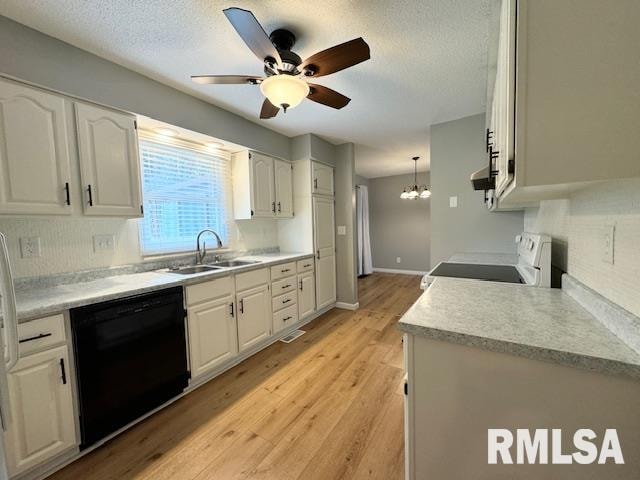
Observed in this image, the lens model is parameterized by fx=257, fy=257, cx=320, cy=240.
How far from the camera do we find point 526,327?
0.86m

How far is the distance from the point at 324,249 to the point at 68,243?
256cm

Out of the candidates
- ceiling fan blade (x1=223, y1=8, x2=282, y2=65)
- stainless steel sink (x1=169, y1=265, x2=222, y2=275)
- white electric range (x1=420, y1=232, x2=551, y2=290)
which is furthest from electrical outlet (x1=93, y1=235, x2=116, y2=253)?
white electric range (x1=420, y1=232, x2=551, y2=290)

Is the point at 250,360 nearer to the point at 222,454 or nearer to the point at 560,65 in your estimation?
the point at 222,454

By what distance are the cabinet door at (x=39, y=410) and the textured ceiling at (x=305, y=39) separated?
180cm

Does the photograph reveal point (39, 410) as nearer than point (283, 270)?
Yes

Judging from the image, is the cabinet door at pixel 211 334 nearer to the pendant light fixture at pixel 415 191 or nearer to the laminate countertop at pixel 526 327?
the laminate countertop at pixel 526 327

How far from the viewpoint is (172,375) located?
1842mm

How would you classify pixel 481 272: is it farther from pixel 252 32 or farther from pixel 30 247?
pixel 30 247

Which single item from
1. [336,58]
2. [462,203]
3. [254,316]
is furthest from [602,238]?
[254,316]

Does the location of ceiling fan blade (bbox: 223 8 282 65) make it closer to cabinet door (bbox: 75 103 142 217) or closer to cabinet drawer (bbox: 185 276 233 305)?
cabinet door (bbox: 75 103 142 217)

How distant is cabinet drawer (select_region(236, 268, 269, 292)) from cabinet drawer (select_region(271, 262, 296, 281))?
0.11 metres

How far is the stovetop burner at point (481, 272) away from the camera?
1.66m

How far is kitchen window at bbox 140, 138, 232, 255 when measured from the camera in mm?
2305

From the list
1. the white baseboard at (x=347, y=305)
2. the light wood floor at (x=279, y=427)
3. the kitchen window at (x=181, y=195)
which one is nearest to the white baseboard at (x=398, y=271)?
the white baseboard at (x=347, y=305)
